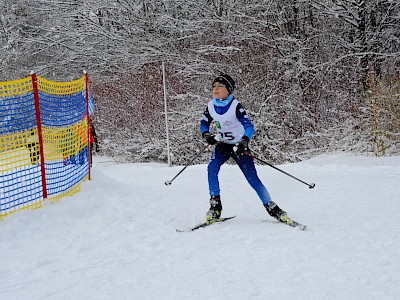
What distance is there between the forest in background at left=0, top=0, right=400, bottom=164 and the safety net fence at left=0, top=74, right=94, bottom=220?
286 inches

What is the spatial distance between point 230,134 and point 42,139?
2.51m

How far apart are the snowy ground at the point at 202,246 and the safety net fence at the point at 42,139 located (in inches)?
13.7

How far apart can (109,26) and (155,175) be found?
35.9 feet

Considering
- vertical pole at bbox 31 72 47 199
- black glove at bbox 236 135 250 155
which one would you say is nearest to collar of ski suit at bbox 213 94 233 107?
black glove at bbox 236 135 250 155

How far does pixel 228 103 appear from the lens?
5.07 metres

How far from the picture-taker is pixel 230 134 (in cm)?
517

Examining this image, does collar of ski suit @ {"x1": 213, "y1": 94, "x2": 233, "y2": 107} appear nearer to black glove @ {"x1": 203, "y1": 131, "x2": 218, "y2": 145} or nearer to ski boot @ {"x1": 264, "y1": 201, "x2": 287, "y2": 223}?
black glove @ {"x1": 203, "y1": 131, "x2": 218, "y2": 145}

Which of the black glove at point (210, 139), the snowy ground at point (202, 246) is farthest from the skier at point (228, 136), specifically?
the snowy ground at point (202, 246)

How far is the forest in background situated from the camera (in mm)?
13391

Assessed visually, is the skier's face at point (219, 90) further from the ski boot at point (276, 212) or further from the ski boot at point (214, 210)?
the ski boot at point (276, 212)

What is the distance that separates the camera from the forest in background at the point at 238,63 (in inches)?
527

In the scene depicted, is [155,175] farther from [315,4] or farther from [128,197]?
[315,4]

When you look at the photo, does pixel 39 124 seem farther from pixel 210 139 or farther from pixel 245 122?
pixel 245 122

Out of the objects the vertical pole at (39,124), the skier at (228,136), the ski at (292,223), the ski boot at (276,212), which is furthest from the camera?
the vertical pole at (39,124)
